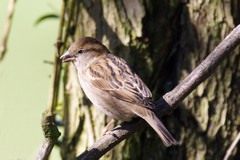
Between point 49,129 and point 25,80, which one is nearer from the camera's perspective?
point 49,129

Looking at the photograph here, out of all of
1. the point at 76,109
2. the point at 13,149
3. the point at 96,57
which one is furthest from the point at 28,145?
the point at 96,57

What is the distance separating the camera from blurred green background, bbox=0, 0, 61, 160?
562 centimetres

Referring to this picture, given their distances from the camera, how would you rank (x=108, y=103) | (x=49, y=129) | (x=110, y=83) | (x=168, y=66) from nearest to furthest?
(x=49, y=129) < (x=108, y=103) < (x=110, y=83) < (x=168, y=66)

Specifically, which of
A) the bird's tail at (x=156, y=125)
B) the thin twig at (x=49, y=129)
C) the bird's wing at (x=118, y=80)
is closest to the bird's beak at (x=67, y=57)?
the bird's wing at (x=118, y=80)

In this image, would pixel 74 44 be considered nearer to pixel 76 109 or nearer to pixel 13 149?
pixel 76 109

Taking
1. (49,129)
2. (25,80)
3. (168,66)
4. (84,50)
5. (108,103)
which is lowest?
(168,66)

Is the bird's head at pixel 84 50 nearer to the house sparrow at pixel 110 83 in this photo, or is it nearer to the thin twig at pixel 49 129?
the house sparrow at pixel 110 83

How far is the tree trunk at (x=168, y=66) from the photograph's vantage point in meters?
5.04

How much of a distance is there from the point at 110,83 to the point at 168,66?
1.81 feet

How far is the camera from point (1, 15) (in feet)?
22.4

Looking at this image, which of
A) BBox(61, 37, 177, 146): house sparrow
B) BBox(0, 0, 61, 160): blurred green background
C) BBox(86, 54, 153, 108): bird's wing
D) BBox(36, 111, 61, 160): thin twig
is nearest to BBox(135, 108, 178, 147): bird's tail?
BBox(61, 37, 177, 146): house sparrow

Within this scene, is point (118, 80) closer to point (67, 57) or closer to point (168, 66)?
point (67, 57)

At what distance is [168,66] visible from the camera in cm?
520

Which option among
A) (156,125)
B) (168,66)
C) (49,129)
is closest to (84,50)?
(168,66)
